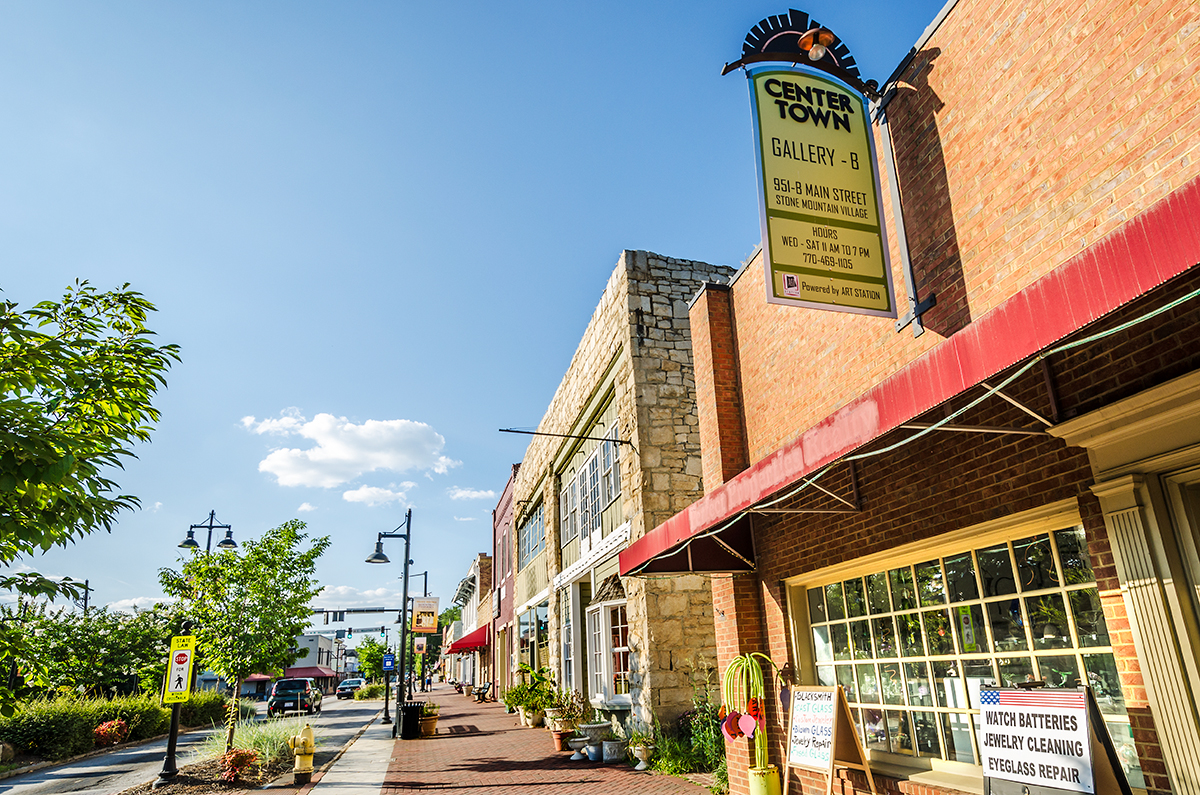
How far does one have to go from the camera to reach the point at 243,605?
1636 centimetres

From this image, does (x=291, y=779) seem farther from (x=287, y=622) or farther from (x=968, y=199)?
(x=968, y=199)

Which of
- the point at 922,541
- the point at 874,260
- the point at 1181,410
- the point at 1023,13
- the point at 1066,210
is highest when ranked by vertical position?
the point at 1023,13

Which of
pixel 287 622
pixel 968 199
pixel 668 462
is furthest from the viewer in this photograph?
pixel 287 622

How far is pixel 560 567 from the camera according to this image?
20578 mm

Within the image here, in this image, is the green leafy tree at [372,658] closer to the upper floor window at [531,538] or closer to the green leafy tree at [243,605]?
the upper floor window at [531,538]

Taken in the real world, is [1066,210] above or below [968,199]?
below

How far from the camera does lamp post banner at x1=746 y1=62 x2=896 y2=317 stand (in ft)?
19.5

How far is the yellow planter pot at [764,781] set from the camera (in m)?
7.70

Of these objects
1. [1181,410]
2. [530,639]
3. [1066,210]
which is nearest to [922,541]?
[1181,410]

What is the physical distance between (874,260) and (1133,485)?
265 cm

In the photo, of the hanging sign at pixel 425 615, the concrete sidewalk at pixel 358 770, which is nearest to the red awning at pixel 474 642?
the hanging sign at pixel 425 615

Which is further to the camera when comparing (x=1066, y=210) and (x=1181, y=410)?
(x=1066, y=210)

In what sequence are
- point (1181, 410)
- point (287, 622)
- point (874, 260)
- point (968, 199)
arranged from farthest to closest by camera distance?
point (287, 622)
point (874, 260)
point (968, 199)
point (1181, 410)

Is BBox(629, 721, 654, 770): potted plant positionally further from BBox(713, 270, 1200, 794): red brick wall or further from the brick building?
the brick building
